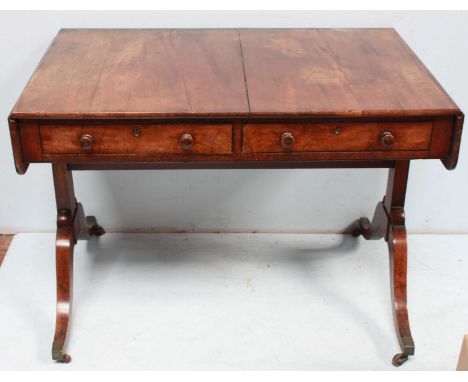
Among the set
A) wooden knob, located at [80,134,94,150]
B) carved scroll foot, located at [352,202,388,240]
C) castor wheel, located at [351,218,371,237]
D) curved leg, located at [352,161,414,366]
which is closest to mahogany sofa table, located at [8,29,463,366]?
wooden knob, located at [80,134,94,150]

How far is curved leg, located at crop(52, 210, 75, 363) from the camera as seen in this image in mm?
2127

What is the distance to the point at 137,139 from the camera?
174cm

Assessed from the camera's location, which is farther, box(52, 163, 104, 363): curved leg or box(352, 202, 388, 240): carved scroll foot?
box(352, 202, 388, 240): carved scroll foot

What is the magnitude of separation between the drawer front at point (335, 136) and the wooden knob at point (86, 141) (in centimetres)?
37

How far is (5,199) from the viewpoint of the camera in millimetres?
2643

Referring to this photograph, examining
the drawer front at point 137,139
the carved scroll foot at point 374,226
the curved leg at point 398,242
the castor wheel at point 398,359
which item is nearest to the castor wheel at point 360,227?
the carved scroll foot at point 374,226

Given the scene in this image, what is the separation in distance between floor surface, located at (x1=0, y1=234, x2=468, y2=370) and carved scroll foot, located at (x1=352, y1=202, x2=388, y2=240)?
0.06m

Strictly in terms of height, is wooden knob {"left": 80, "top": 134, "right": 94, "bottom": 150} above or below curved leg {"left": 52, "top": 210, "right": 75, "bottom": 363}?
above

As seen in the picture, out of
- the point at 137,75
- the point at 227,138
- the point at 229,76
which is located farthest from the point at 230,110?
the point at 137,75

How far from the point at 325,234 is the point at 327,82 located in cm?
99

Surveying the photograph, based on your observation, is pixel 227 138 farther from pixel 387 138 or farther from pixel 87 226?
pixel 87 226

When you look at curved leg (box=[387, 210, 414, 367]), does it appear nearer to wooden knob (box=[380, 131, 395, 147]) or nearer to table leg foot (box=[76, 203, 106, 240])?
wooden knob (box=[380, 131, 395, 147])

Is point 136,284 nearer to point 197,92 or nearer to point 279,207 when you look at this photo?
point 279,207

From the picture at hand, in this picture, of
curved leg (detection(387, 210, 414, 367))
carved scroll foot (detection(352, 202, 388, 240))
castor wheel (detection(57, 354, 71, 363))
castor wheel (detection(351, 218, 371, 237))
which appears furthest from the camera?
castor wheel (detection(351, 218, 371, 237))
